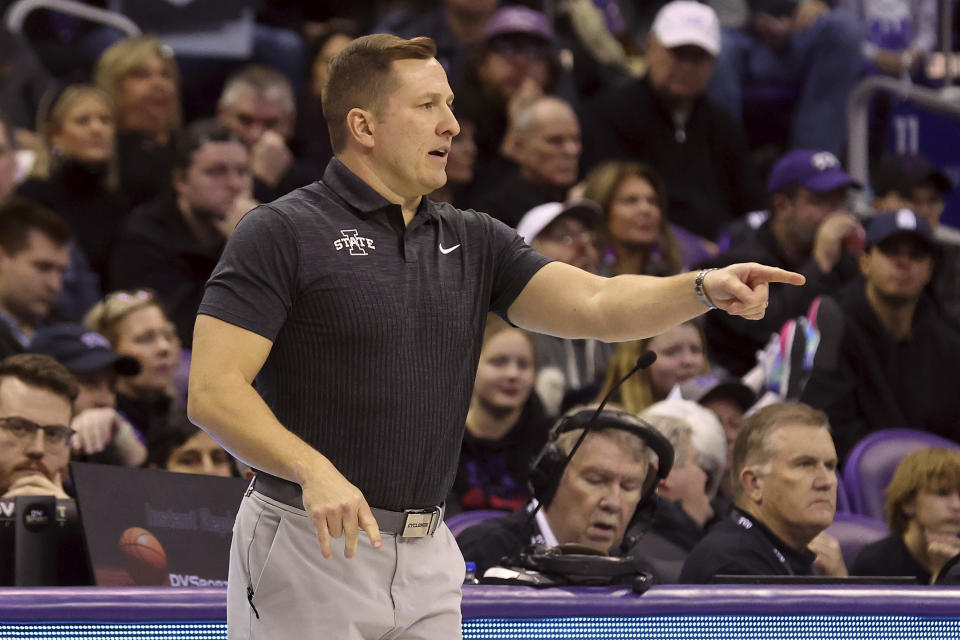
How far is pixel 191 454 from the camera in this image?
491 centimetres

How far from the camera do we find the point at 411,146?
2.73 metres

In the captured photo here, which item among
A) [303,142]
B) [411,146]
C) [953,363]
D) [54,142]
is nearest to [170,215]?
[54,142]

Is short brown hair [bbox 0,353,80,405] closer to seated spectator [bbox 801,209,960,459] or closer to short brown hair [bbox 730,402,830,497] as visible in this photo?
short brown hair [bbox 730,402,830,497]

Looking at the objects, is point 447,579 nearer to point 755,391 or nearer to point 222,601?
point 222,601

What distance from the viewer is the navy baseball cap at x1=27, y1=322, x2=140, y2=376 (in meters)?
5.21

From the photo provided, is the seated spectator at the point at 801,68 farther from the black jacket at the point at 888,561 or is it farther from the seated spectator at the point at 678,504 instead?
the black jacket at the point at 888,561

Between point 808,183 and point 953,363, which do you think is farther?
point 808,183

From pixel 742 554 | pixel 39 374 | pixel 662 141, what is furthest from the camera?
pixel 662 141

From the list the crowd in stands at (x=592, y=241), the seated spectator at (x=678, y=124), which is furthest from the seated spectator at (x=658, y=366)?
the seated spectator at (x=678, y=124)

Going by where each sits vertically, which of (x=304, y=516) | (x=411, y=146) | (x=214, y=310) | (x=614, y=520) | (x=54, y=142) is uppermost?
(x=54, y=142)

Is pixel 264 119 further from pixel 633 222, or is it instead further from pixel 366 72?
pixel 366 72

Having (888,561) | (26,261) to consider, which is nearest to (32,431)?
(26,261)

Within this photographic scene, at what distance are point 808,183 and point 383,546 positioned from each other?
5112mm

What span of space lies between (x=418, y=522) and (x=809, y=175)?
16.7 feet
